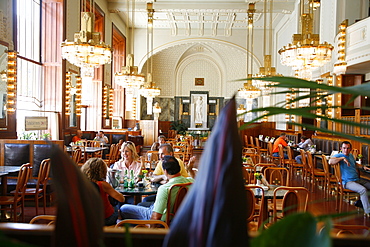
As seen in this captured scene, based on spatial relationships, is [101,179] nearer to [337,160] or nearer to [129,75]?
[337,160]

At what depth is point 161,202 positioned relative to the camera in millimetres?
3586

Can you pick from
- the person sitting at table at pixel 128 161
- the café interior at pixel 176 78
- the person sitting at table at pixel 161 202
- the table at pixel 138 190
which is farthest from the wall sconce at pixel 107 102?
the person sitting at table at pixel 161 202

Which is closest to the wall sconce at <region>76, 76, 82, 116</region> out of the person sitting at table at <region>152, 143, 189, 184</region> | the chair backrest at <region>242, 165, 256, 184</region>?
the person sitting at table at <region>152, 143, 189, 184</region>

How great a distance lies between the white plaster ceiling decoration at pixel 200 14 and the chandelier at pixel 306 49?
7.83 meters

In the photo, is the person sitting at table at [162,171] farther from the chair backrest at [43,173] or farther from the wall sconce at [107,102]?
the wall sconce at [107,102]

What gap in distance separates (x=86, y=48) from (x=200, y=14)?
11.3 m

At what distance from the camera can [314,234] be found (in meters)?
0.34

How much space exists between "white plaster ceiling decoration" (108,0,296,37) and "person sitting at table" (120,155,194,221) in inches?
469

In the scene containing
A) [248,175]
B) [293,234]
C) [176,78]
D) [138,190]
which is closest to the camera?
[293,234]

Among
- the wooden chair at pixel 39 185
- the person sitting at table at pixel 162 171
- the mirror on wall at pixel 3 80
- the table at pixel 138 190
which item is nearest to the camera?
the table at pixel 138 190

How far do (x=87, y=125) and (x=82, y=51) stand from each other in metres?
9.51

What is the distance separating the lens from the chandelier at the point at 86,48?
21.3 feet

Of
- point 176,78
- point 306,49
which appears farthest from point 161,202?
point 176,78

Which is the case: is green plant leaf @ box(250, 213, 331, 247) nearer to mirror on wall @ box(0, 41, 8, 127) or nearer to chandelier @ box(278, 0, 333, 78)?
chandelier @ box(278, 0, 333, 78)
